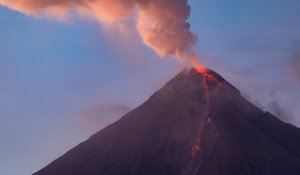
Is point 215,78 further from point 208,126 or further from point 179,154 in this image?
point 179,154

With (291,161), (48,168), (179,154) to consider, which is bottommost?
(291,161)

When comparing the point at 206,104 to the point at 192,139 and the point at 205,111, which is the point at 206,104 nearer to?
the point at 205,111

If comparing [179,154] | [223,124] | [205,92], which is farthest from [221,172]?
Result: [205,92]

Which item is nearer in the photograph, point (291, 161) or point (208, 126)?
point (291, 161)

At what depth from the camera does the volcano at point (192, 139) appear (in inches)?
3425

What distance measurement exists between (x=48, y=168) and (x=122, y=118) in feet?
52.3

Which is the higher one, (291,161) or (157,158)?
(157,158)

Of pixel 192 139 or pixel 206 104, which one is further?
pixel 206 104

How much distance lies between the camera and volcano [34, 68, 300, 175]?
285 feet

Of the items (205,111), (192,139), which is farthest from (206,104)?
(192,139)

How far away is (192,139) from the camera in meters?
95.1

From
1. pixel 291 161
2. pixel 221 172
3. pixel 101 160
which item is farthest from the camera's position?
pixel 101 160

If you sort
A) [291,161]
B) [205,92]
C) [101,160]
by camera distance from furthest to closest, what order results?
[205,92]
[101,160]
[291,161]

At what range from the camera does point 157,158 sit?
90938 mm
